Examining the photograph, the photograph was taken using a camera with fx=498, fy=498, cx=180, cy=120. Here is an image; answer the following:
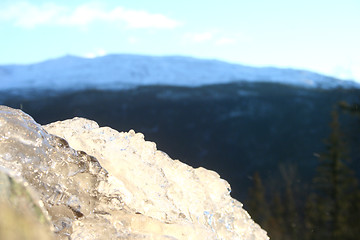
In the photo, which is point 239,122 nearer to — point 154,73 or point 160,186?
point 154,73

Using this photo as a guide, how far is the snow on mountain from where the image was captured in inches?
1198

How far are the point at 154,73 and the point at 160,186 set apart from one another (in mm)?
35951

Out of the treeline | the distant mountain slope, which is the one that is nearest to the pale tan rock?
the treeline

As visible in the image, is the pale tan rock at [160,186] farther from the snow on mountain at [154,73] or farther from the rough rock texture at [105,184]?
the snow on mountain at [154,73]

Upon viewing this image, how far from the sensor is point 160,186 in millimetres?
1952

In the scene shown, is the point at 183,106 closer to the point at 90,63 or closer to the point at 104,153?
the point at 90,63

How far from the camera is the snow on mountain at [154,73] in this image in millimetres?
30422

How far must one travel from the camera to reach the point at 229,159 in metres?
33.6

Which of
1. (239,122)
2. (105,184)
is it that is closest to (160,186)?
(105,184)

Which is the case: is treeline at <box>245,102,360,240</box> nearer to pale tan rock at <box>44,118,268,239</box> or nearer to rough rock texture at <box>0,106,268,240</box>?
pale tan rock at <box>44,118,268,239</box>

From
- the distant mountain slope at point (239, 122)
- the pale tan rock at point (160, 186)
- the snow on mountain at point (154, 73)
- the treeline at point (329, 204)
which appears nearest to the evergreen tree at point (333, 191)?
the treeline at point (329, 204)

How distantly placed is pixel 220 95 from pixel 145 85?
648cm

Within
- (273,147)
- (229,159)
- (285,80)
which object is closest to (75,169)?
(229,159)

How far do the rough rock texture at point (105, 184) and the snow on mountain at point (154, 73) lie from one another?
76.4 feet
